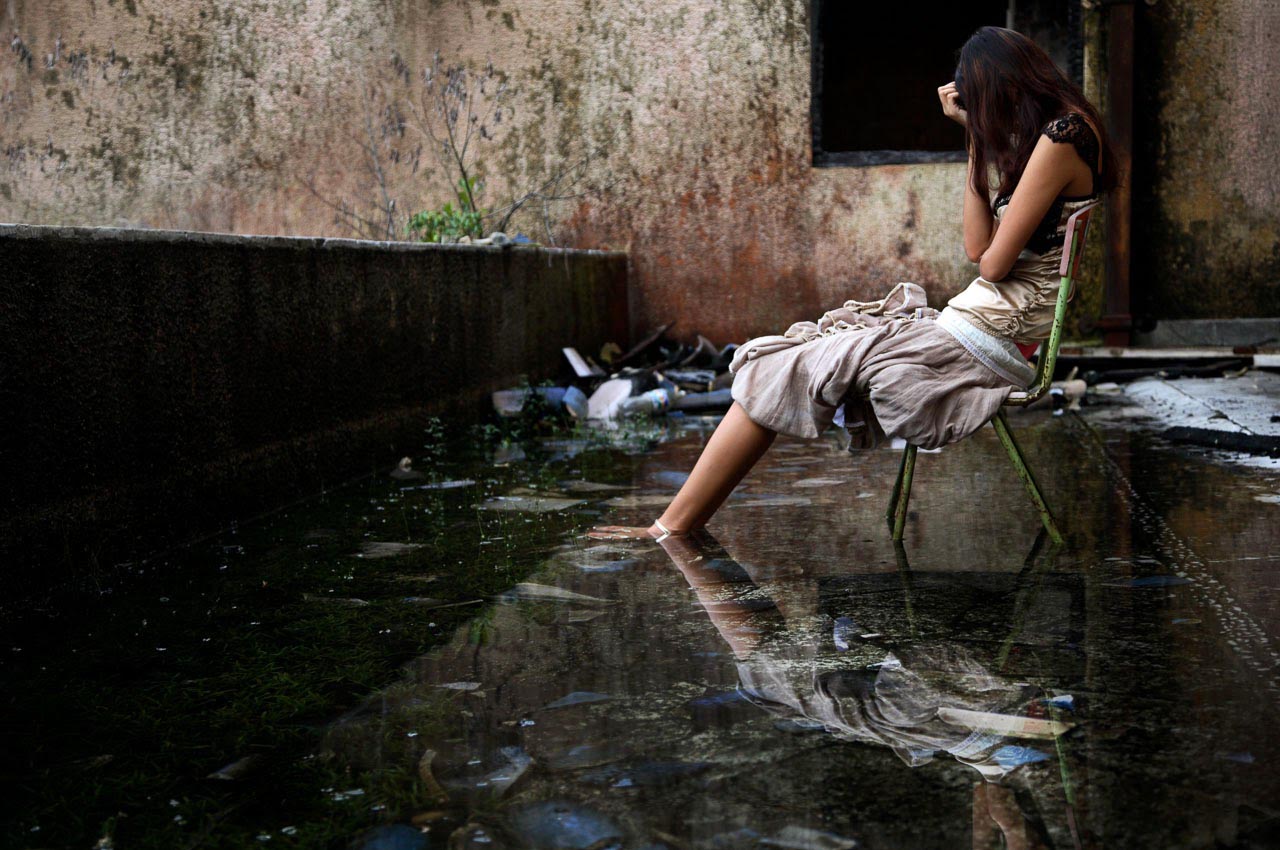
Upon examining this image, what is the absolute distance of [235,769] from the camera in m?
2.05

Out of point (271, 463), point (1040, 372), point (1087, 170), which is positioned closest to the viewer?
point (1087, 170)

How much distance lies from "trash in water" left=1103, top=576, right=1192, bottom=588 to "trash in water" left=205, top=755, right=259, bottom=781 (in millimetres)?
2074

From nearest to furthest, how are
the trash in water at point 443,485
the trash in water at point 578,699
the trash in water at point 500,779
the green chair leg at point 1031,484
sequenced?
the trash in water at point 500,779 → the trash in water at point 578,699 → the green chair leg at point 1031,484 → the trash in water at point 443,485

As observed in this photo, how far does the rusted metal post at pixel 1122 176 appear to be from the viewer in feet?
25.0

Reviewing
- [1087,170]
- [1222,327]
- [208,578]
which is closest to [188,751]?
[208,578]

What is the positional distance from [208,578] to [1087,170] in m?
2.66

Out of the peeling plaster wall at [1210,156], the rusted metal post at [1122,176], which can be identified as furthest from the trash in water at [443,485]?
the peeling plaster wall at [1210,156]

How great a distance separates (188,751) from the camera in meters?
2.13

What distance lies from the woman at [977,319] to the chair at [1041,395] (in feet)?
0.17

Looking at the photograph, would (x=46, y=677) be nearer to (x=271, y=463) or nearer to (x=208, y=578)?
(x=208, y=578)

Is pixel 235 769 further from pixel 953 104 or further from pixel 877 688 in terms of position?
pixel 953 104

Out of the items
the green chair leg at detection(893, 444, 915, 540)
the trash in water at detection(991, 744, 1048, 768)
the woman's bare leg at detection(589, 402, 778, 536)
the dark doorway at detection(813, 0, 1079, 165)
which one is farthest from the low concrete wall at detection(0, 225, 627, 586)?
the dark doorway at detection(813, 0, 1079, 165)

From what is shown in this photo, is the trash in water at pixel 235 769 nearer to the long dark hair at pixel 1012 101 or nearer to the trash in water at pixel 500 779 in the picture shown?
the trash in water at pixel 500 779

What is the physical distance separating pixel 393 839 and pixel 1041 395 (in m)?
2.30
